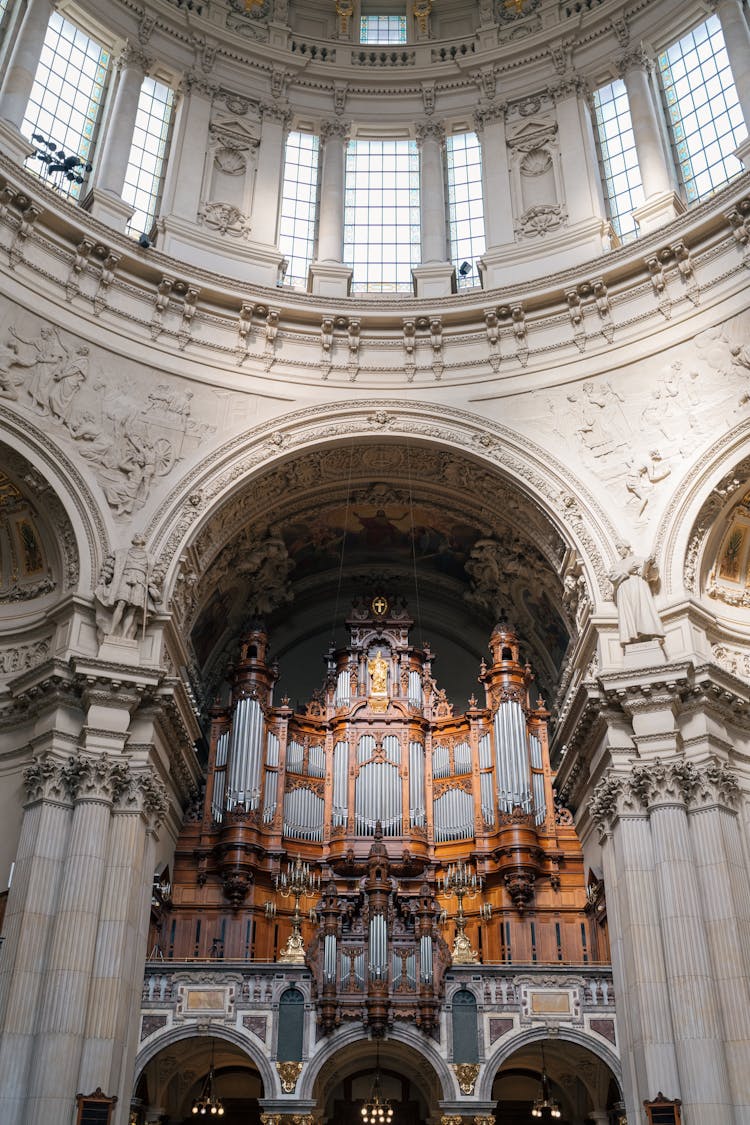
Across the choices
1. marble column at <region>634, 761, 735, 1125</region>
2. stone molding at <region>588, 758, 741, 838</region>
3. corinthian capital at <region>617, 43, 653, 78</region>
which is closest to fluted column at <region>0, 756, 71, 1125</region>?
stone molding at <region>588, 758, 741, 838</region>

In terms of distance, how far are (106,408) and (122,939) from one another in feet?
33.3

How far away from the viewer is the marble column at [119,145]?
22.5 m

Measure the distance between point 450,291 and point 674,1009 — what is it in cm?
1584

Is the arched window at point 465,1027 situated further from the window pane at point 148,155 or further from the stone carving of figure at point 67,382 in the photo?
the window pane at point 148,155

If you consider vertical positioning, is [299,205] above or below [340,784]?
above

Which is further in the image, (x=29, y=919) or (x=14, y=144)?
(x=14, y=144)

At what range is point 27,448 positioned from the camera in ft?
64.5

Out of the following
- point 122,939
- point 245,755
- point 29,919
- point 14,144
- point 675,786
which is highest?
point 14,144

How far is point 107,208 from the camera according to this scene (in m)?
22.5

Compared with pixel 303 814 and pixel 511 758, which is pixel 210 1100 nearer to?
pixel 303 814

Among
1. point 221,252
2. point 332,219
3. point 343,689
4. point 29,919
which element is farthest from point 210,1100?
point 332,219

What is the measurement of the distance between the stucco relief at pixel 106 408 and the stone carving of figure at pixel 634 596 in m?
8.95

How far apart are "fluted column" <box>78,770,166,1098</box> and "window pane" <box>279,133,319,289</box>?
43.2ft

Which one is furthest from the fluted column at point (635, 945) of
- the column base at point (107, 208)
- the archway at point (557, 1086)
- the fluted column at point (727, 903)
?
the column base at point (107, 208)
